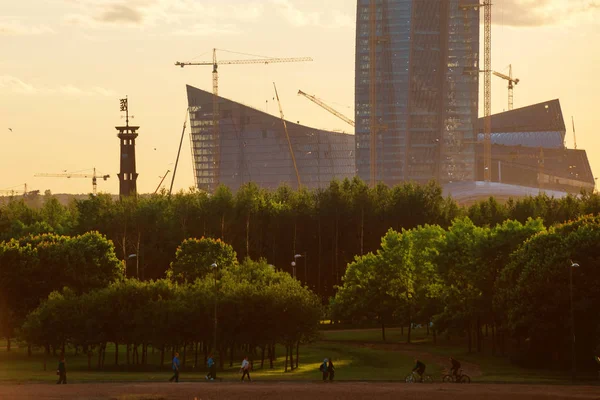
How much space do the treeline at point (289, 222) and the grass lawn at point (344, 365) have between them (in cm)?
4252

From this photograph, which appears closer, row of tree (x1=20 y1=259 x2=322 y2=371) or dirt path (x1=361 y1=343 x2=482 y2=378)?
dirt path (x1=361 y1=343 x2=482 y2=378)

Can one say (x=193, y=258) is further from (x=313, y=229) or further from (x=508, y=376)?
(x=508, y=376)

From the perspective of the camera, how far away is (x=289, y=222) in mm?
191750

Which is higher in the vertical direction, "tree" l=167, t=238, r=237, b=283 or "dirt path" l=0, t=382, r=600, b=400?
"tree" l=167, t=238, r=237, b=283

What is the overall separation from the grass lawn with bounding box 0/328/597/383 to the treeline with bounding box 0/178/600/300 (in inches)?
1674

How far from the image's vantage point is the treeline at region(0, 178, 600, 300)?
18525 cm

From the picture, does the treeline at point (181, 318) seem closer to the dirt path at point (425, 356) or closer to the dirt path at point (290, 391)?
the dirt path at point (425, 356)

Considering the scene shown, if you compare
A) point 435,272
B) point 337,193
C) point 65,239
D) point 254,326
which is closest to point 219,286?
point 254,326

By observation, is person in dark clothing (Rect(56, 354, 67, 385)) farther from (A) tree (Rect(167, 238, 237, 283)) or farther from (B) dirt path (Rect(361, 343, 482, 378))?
(A) tree (Rect(167, 238, 237, 283))

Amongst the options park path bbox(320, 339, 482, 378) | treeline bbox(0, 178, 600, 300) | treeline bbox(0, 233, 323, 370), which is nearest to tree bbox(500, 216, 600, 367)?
park path bbox(320, 339, 482, 378)

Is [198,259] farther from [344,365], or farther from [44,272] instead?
[344,365]

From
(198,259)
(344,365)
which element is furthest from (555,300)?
(198,259)

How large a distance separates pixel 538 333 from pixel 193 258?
62.0 m

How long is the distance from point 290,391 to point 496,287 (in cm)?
4409
